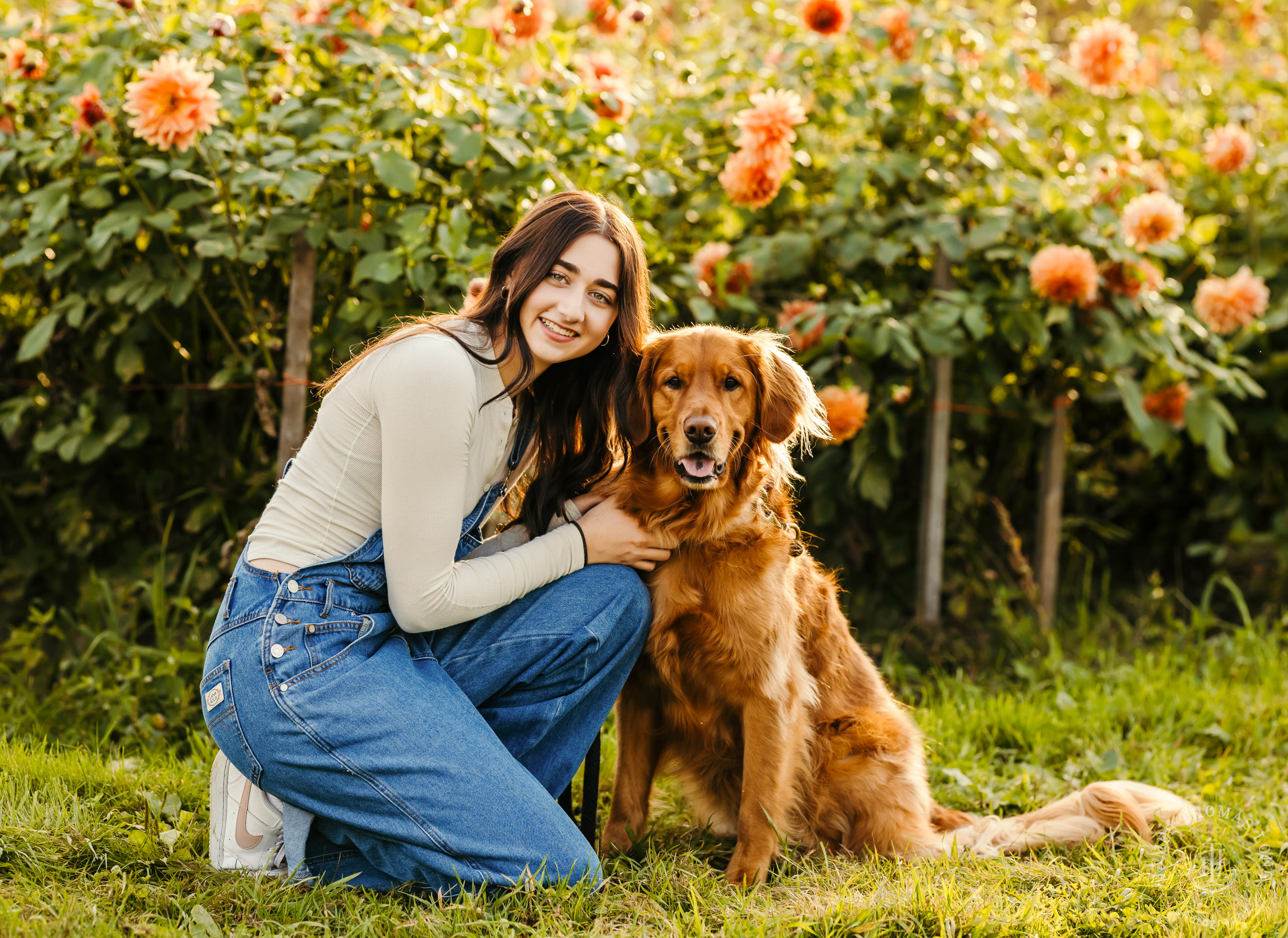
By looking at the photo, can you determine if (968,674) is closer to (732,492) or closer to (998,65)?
(732,492)

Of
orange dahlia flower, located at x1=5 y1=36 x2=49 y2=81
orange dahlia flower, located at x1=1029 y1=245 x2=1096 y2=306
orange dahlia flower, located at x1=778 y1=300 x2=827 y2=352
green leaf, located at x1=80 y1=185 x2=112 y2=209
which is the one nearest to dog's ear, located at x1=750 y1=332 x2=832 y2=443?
orange dahlia flower, located at x1=778 y1=300 x2=827 y2=352

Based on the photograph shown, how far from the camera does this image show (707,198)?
333cm

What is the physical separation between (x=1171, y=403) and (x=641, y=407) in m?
2.05

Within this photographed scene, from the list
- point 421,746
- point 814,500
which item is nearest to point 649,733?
point 421,746

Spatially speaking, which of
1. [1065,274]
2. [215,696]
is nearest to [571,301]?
[215,696]

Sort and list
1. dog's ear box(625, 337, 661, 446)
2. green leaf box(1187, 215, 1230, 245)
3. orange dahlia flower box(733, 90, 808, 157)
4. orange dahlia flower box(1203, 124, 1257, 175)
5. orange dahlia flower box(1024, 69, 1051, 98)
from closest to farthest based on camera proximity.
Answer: dog's ear box(625, 337, 661, 446) → orange dahlia flower box(733, 90, 808, 157) → green leaf box(1187, 215, 1230, 245) → orange dahlia flower box(1203, 124, 1257, 175) → orange dahlia flower box(1024, 69, 1051, 98)

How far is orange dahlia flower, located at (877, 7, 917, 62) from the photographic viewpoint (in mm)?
3250

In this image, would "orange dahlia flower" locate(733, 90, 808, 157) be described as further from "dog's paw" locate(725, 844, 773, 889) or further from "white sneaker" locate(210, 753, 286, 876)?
"white sneaker" locate(210, 753, 286, 876)

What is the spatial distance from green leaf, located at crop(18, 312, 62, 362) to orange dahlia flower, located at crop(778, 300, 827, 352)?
2.08m

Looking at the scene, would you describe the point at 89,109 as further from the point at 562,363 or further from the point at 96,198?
the point at 562,363

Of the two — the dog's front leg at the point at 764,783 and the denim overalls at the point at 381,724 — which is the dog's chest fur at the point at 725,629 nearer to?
the dog's front leg at the point at 764,783

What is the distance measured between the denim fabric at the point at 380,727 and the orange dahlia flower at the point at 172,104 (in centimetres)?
111

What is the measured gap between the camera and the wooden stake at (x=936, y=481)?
3.42m

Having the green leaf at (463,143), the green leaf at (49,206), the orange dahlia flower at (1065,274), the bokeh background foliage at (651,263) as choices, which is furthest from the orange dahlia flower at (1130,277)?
the green leaf at (49,206)
